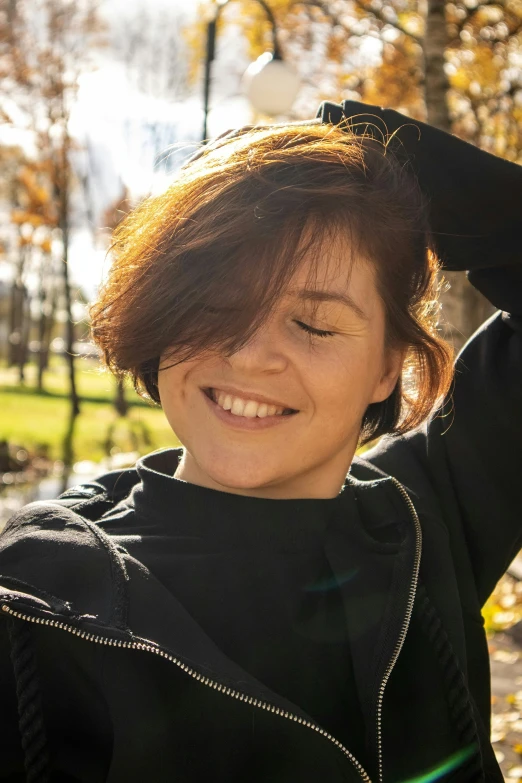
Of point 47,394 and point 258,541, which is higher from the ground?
point 258,541

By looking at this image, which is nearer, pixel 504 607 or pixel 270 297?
pixel 270 297

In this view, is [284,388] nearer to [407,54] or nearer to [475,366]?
[475,366]

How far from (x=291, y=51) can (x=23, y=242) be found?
13701 millimetres

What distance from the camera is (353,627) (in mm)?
1607

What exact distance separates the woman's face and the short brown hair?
4 centimetres

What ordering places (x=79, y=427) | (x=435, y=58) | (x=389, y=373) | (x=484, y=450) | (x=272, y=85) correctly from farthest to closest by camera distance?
(x=79, y=427)
(x=272, y=85)
(x=435, y=58)
(x=484, y=450)
(x=389, y=373)

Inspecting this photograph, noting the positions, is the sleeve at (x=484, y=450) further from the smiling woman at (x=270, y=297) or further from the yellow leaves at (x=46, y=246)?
the yellow leaves at (x=46, y=246)

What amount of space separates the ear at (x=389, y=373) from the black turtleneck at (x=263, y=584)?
36 centimetres

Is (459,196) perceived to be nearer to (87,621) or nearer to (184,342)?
(184,342)

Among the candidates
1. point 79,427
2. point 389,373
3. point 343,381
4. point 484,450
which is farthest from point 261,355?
point 79,427

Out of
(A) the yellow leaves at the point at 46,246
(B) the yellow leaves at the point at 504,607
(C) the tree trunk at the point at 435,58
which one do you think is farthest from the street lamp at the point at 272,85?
(A) the yellow leaves at the point at 46,246

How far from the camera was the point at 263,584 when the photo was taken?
1.59 metres

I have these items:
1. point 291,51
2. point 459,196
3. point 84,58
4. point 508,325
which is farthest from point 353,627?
point 84,58

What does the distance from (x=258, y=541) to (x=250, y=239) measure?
0.62m
